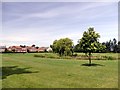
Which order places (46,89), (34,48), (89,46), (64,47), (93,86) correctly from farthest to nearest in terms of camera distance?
1. (34,48)
2. (64,47)
3. (89,46)
4. (93,86)
5. (46,89)

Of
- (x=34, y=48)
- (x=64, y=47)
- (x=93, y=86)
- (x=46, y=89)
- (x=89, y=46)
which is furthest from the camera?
(x=34, y=48)

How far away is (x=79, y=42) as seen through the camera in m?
37.5

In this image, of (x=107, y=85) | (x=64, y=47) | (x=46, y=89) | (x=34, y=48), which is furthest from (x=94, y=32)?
(x=34, y=48)

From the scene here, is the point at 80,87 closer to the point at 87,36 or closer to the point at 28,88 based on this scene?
the point at 28,88

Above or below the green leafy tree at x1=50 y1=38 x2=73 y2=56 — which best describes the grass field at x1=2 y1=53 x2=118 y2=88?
below

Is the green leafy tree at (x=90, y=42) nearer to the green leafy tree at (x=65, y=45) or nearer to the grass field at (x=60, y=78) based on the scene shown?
the grass field at (x=60, y=78)

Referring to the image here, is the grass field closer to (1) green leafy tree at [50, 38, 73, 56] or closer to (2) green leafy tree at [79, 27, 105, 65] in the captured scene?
(2) green leafy tree at [79, 27, 105, 65]

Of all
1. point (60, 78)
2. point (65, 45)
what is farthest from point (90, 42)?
point (65, 45)

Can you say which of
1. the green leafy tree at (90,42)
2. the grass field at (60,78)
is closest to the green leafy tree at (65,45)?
the green leafy tree at (90,42)

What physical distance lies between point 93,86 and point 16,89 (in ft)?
17.9

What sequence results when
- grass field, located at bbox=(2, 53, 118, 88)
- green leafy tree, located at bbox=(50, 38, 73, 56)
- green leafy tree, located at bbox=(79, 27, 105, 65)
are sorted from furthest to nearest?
green leafy tree, located at bbox=(50, 38, 73, 56) → green leafy tree, located at bbox=(79, 27, 105, 65) → grass field, located at bbox=(2, 53, 118, 88)

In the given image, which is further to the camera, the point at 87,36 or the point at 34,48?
the point at 34,48

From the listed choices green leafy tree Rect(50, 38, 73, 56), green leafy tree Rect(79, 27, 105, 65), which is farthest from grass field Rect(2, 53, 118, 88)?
green leafy tree Rect(50, 38, 73, 56)

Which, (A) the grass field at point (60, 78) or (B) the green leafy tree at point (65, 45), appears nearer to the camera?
(A) the grass field at point (60, 78)
